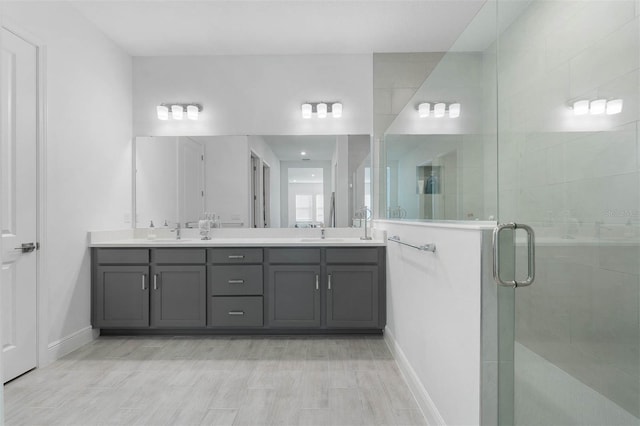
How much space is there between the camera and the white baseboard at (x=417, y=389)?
5.78 ft

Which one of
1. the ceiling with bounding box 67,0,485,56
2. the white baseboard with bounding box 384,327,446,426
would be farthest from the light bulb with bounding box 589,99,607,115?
the ceiling with bounding box 67,0,485,56

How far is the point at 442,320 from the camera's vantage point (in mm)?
1686

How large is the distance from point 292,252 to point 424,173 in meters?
1.44

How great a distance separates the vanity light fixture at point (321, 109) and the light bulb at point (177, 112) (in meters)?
1.17

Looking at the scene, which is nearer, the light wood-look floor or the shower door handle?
the shower door handle

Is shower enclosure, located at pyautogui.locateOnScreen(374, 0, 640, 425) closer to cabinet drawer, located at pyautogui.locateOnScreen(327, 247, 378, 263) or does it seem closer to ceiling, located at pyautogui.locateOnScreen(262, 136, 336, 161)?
cabinet drawer, located at pyautogui.locateOnScreen(327, 247, 378, 263)

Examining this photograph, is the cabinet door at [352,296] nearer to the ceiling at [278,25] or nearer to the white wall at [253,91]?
the white wall at [253,91]

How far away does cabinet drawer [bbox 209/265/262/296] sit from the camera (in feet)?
10.3

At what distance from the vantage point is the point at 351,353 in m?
2.79

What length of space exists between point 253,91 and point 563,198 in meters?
3.16

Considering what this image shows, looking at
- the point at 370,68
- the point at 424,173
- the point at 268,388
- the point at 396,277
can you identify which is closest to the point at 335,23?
the point at 370,68

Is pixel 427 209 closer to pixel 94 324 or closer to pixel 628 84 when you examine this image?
pixel 628 84

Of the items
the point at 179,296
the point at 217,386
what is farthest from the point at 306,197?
the point at 217,386

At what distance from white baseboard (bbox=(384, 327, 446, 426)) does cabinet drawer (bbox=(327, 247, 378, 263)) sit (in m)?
0.67
